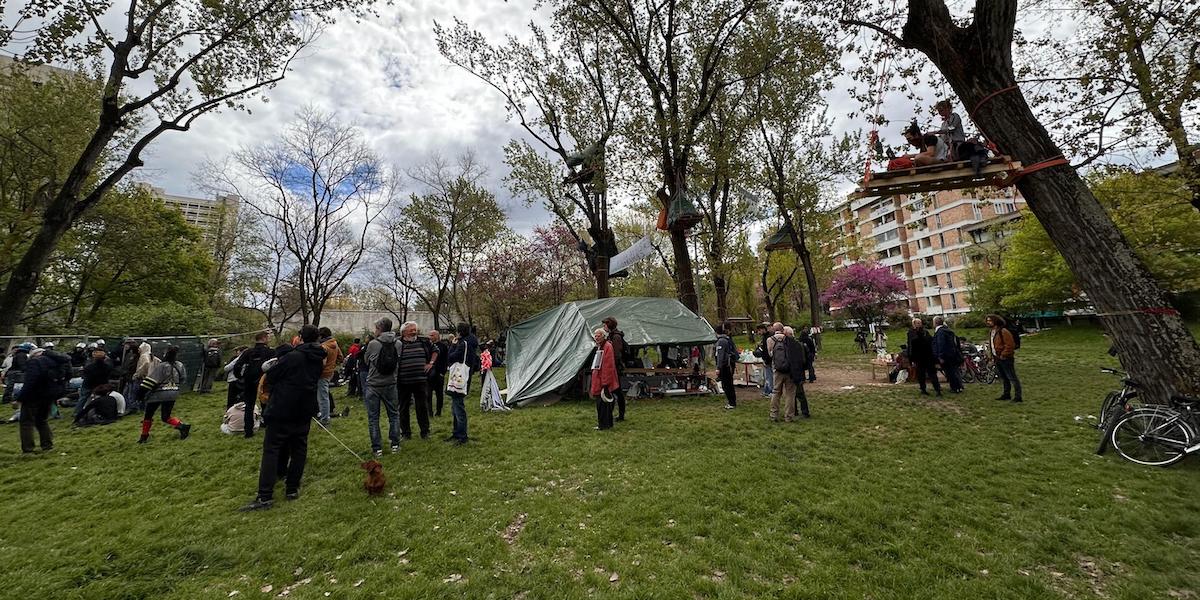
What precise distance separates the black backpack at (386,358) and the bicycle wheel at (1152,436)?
933cm

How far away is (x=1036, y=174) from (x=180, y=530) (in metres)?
9.76

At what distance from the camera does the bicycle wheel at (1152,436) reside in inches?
195

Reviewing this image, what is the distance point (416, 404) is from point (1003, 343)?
11266mm

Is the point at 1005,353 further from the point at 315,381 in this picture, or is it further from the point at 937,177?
the point at 315,381

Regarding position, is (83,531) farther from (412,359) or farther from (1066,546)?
(1066,546)

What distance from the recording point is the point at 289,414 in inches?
194

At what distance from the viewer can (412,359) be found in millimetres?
6926

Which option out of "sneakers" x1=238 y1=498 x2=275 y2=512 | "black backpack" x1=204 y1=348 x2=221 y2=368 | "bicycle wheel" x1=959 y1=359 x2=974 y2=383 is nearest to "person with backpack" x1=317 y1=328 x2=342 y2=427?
"sneakers" x1=238 y1=498 x2=275 y2=512

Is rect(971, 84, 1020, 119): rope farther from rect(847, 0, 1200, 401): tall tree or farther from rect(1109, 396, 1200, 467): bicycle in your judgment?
rect(1109, 396, 1200, 467): bicycle

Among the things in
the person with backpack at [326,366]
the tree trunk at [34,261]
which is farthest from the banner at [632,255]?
the tree trunk at [34,261]

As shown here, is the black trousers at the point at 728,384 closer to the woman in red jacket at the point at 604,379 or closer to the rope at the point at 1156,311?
the woman in red jacket at the point at 604,379

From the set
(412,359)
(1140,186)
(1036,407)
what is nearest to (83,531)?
(412,359)

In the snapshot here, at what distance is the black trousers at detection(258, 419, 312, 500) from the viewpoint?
4.77 metres

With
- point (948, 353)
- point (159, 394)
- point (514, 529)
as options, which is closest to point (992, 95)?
point (514, 529)
